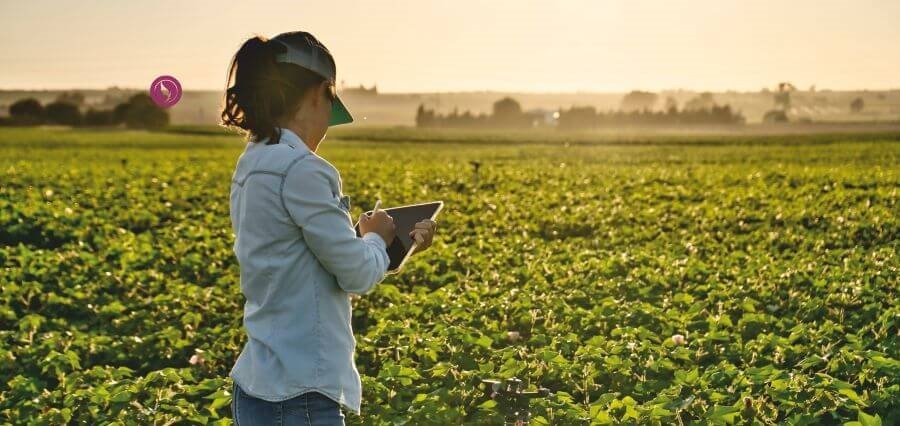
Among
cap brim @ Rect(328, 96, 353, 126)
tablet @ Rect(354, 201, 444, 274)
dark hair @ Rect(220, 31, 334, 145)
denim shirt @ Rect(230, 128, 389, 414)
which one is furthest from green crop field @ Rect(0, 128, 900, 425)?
dark hair @ Rect(220, 31, 334, 145)

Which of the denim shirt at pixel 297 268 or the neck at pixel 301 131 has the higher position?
the neck at pixel 301 131

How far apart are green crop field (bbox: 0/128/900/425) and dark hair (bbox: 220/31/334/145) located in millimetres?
2345

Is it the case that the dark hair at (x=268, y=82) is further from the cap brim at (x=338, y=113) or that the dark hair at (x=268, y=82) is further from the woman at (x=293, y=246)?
the cap brim at (x=338, y=113)

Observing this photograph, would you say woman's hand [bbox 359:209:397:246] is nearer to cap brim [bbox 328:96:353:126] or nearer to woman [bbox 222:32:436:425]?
woman [bbox 222:32:436:425]

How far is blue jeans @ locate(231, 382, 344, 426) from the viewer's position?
2699 millimetres

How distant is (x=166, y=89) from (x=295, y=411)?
1298mm

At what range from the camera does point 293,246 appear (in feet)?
8.83

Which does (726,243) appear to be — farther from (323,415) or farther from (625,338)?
(323,415)

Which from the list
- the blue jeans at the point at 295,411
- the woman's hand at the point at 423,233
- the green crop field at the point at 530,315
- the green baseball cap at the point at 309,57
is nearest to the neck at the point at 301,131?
the green baseball cap at the point at 309,57

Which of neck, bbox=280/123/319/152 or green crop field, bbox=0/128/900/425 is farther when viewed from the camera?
green crop field, bbox=0/128/900/425

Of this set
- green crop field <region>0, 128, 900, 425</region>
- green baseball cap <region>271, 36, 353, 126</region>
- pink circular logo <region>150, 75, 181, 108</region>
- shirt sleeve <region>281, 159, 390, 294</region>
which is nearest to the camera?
shirt sleeve <region>281, 159, 390, 294</region>

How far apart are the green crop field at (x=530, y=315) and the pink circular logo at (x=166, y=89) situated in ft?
6.77

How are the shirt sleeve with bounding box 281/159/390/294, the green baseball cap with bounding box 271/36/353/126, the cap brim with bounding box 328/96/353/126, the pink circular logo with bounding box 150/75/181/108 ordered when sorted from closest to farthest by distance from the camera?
1. the shirt sleeve with bounding box 281/159/390/294
2. the green baseball cap with bounding box 271/36/353/126
3. the cap brim with bounding box 328/96/353/126
4. the pink circular logo with bounding box 150/75/181/108

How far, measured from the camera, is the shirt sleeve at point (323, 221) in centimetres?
261
